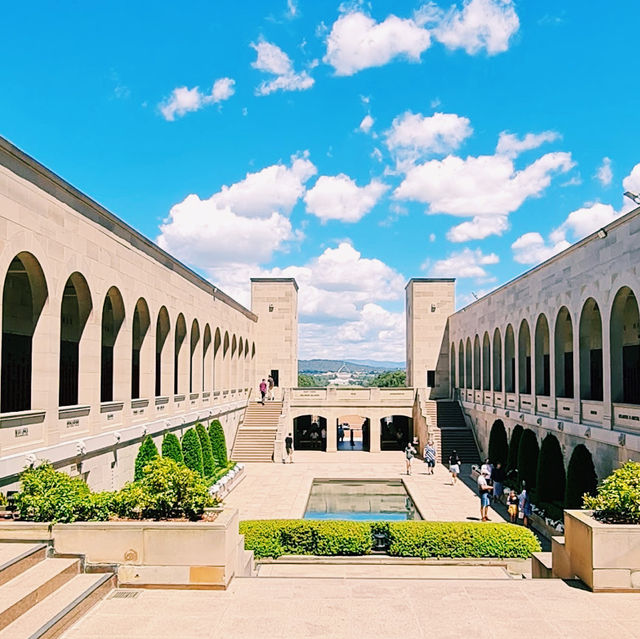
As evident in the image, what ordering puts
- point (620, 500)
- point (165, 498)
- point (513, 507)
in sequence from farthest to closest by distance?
point (513, 507) < point (165, 498) < point (620, 500)

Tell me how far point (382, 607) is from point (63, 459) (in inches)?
402

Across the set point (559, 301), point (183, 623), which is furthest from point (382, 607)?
point (559, 301)

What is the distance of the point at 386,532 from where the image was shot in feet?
56.0

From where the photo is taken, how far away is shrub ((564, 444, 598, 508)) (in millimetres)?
19656

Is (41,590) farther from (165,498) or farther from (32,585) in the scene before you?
(165,498)

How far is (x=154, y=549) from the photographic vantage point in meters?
9.61

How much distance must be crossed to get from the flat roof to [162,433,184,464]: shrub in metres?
6.50

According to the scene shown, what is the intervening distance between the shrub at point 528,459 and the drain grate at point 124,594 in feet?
63.2

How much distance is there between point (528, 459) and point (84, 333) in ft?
55.0

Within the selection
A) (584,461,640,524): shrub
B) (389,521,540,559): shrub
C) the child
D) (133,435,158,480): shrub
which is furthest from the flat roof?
the child

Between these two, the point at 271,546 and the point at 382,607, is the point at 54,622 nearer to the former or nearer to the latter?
the point at 382,607

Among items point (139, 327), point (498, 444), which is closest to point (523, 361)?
point (498, 444)

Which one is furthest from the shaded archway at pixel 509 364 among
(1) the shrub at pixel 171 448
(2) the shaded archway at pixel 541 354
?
(1) the shrub at pixel 171 448

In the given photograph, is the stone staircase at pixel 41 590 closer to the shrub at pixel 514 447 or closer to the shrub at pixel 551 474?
the shrub at pixel 551 474
